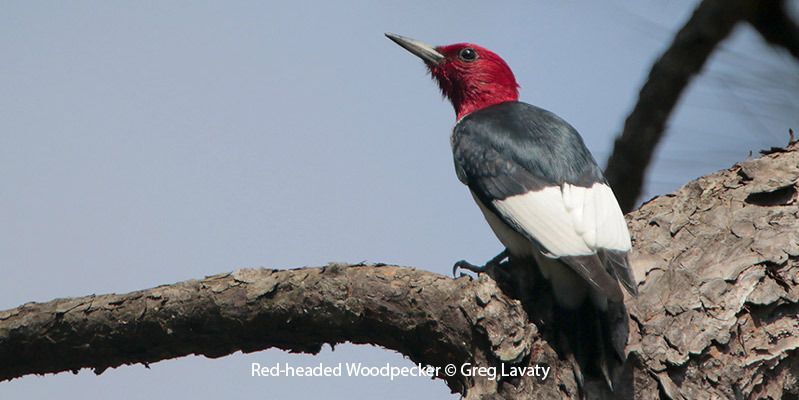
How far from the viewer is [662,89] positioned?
12.5 ft

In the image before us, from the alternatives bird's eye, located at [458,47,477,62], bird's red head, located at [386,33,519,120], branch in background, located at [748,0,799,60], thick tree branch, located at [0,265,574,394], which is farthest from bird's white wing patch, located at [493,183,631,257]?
bird's eye, located at [458,47,477,62]

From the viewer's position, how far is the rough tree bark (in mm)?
2965

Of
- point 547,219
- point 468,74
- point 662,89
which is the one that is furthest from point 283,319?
point 468,74

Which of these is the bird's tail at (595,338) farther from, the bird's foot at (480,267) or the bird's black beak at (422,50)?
the bird's black beak at (422,50)

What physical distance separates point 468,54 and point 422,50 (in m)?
0.27

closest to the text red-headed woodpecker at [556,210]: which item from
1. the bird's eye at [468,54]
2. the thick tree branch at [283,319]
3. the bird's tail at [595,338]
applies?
the bird's tail at [595,338]

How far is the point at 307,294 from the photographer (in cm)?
307

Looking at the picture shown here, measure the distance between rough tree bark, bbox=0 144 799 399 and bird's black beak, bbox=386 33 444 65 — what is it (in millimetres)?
2132

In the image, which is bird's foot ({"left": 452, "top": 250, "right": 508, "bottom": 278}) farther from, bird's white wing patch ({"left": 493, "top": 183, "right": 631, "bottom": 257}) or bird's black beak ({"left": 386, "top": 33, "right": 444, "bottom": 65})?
bird's black beak ({"left": 386, "top": 33, "right": 444, "bottom": 65})

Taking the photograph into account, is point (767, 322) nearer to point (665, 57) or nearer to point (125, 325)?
point (665, 57)

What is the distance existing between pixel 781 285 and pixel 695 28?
107 cm

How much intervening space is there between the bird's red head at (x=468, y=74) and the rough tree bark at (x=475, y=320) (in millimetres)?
1763

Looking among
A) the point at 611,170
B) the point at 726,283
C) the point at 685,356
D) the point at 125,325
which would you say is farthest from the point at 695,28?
the point at 125,325

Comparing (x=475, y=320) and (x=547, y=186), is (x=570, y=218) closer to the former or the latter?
(x=547, y=186)
